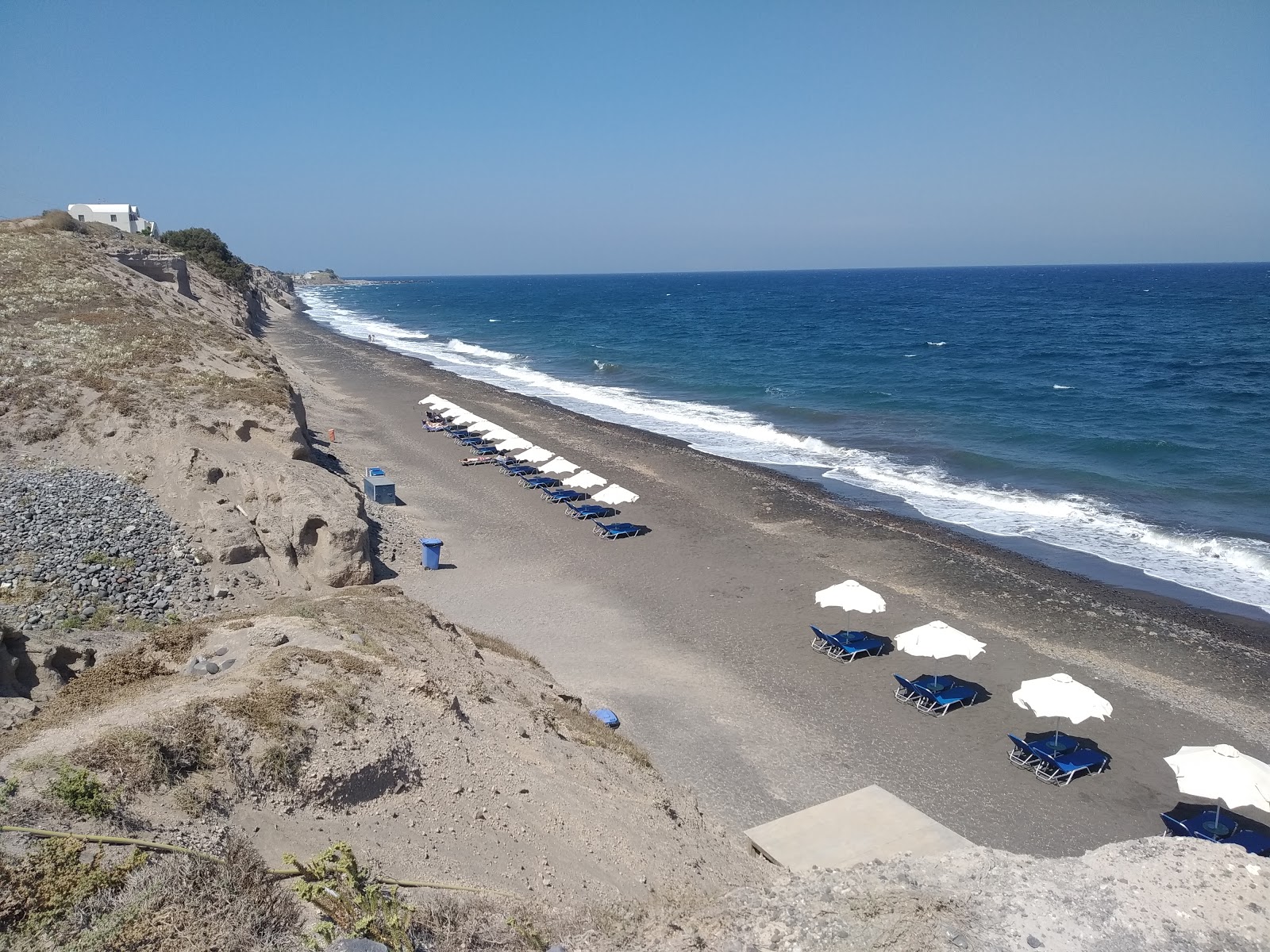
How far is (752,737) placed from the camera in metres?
13.8

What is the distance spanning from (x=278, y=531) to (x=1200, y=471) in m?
31.6

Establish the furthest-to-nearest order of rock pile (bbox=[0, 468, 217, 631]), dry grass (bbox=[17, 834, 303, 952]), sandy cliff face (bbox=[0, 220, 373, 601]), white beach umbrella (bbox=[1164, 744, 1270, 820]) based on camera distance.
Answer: sandy cliff face (bbox=[0, 220, 373, 601])
rock pile (bbox=[0, 468, 217, 631])
white beach umbrella (bbox=[1164, 744, 1270, 820])
dry grass (bbox=[17, 834, 303, 952])

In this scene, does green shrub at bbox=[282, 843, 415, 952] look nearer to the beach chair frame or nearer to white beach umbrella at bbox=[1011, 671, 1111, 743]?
the beach chair frame

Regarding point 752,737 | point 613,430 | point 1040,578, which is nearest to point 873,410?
point 613,430

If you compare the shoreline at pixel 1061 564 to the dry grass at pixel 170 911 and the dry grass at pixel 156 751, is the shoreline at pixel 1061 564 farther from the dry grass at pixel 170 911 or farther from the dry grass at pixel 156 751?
the dry grass at pixel 156 751

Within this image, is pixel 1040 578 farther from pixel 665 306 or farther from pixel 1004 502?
pixel 665 306

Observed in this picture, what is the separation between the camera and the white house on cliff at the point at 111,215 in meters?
69.5

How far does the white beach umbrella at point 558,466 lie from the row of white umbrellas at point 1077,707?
1289cm

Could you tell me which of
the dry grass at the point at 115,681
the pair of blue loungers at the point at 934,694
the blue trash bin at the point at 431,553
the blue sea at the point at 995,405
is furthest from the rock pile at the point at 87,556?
the blue sea at the point at 995,405

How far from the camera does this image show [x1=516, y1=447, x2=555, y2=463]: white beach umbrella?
30.3 meters

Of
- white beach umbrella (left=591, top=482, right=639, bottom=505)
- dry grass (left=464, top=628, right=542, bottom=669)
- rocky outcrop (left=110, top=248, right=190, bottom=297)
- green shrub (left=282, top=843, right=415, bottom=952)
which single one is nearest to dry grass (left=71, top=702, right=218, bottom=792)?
green shrub (left=282, top=843, right=415, bottom=952)

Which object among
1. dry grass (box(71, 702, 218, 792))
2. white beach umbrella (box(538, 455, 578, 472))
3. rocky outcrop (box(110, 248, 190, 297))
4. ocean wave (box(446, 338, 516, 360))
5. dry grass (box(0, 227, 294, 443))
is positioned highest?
rocky outcrop (box(110, 248, 190, 297))

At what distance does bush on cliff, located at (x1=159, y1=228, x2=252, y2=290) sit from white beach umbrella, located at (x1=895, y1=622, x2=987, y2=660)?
214 ft

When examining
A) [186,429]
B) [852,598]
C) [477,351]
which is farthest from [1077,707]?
[477,351]
